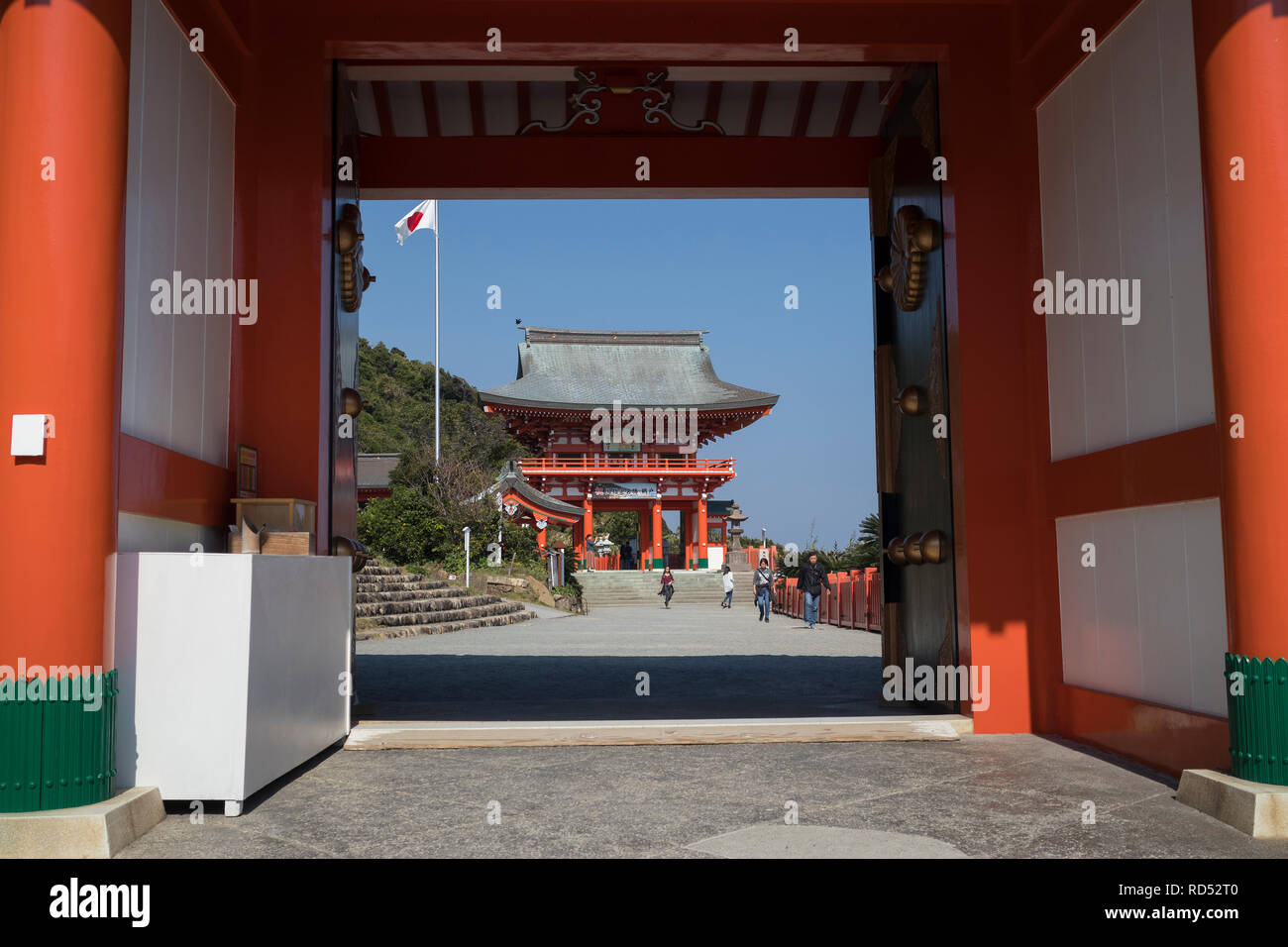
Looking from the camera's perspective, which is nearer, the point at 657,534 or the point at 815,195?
the point at 815,195

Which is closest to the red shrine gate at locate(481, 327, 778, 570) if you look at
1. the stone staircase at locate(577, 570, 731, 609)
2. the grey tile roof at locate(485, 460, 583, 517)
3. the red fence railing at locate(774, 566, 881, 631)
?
the grey tile roof at locate(485, 460, 583, 517)

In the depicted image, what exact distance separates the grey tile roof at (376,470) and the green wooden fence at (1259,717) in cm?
2895

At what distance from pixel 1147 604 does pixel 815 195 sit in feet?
12.3

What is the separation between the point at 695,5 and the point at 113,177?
113 inches

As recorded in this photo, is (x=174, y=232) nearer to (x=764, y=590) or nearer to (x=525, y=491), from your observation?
(x=764, y=590)

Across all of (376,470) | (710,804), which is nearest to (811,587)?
(710,804)

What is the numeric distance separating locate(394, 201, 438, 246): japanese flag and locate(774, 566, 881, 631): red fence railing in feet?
44.7

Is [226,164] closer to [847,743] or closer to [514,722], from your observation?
[514,722]

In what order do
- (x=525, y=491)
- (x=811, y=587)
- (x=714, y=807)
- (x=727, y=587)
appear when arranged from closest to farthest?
(x=714, y=807), (x=811, y=587), (x=727, y=587), (x=525, y=491)

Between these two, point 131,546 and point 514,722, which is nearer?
point 131,546

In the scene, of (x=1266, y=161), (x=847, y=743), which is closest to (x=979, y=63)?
(x=1266, y=161)

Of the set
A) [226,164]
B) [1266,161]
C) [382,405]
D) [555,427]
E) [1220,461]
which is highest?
[382,405]

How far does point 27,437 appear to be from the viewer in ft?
9.05

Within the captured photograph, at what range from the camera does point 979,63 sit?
4.94m
